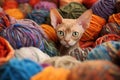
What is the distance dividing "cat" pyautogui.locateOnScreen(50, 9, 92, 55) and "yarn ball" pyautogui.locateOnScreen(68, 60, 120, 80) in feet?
1.32

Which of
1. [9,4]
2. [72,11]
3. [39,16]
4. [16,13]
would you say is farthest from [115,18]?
[9,4]

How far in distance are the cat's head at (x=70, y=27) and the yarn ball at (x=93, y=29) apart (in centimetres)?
6

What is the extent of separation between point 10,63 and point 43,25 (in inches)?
18.8

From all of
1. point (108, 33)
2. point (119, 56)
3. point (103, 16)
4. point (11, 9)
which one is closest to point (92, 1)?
point (103, 16)

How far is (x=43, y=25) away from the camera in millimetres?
1085

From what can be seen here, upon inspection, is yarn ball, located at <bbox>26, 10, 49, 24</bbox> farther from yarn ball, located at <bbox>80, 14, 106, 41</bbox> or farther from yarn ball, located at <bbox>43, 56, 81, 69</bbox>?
yarn ball, located at <bbox>43, 56, 81, 69</bbox>

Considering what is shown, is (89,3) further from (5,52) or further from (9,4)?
(5,52)

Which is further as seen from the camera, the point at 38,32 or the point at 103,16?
the point at 103,16

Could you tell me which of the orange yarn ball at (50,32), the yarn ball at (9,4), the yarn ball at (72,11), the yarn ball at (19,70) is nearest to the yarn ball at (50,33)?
the orange yarn ball at (50,32)

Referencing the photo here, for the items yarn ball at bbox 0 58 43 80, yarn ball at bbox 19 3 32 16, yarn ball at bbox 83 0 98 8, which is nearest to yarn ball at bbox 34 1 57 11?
yarn ball at bbox 19 3 32 16

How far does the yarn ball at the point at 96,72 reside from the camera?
1.79ft

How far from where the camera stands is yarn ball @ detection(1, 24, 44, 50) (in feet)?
2.85

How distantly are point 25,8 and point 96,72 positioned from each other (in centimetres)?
79

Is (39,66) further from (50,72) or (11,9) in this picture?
(11,9)
